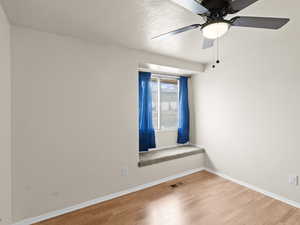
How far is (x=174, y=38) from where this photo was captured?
2170 mm

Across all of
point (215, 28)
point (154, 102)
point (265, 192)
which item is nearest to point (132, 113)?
point (154, 102)

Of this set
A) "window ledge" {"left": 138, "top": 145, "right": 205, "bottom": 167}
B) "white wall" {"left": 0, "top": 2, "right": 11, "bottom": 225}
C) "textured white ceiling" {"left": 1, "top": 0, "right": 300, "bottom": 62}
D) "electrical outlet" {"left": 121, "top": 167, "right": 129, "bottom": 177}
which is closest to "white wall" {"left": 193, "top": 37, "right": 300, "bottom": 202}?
"textured white ceiling" {"left": 1, "top": 0, "right": 300, "bottom": 62}

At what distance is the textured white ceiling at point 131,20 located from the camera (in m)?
1.46

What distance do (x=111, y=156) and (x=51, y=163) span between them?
79cm

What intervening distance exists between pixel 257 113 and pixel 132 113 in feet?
6.88

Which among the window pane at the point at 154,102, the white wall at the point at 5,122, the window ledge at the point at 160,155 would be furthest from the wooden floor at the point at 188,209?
the window pane at the point at 154,102

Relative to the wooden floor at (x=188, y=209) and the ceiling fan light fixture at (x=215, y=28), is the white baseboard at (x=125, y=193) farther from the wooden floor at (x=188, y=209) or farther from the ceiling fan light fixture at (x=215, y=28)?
the ceiling fan light fixture at (x=215, y=28)

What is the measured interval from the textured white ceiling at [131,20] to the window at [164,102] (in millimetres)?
1237

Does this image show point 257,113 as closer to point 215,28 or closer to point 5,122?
point 215,28

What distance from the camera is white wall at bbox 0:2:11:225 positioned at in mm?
1486

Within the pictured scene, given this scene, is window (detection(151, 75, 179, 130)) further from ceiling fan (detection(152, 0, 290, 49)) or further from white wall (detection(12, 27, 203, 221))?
ceiling fan (detection(152, 0, 290, 49))

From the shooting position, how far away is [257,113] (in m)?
2.58

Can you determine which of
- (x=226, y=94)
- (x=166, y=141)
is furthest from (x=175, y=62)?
(x=166, y=141)

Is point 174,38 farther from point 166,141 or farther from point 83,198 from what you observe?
point 83,198
